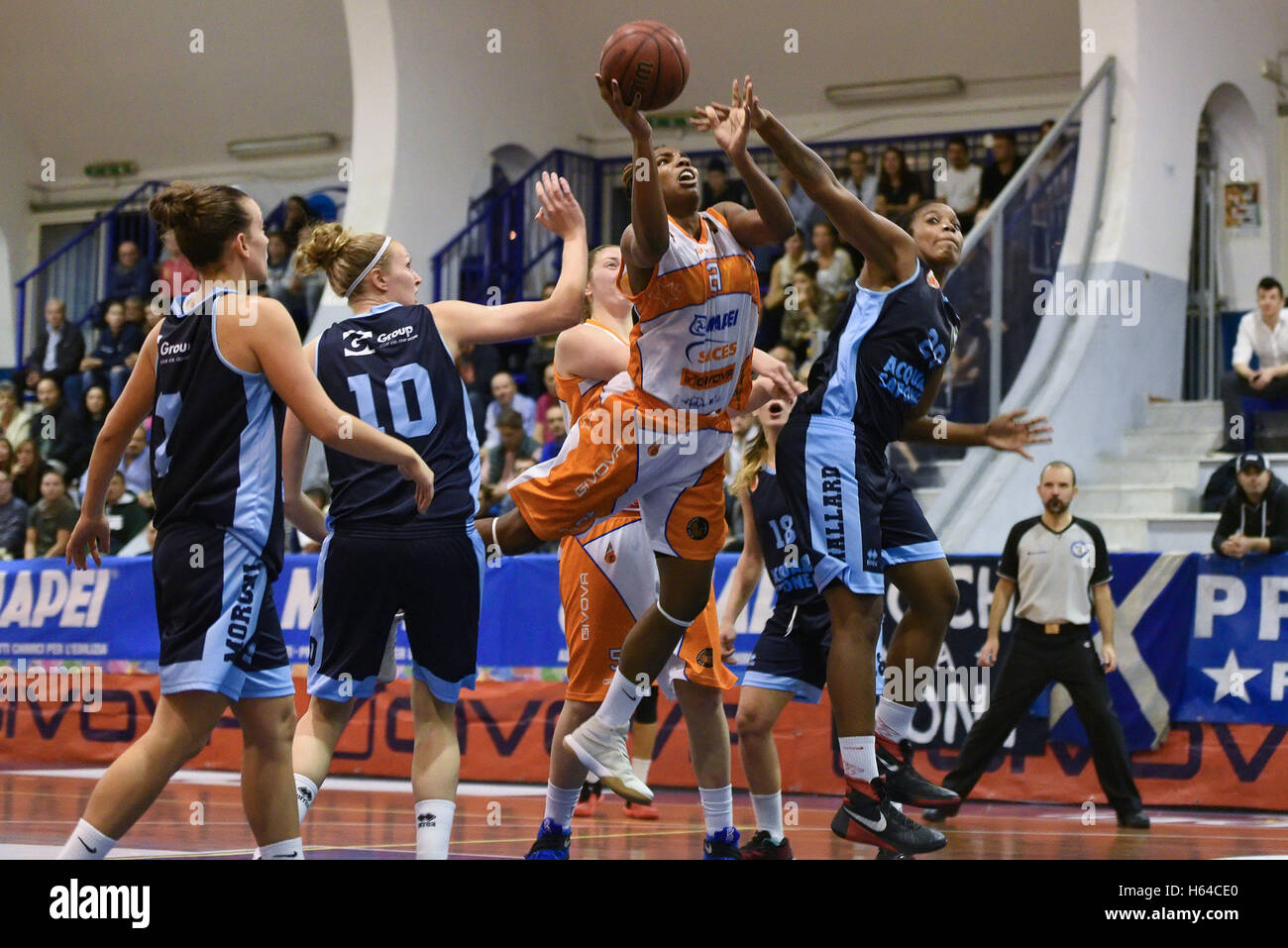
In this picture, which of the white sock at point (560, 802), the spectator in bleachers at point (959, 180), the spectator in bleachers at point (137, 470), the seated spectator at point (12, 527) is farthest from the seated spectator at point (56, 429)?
the white sock at point (560, 802)

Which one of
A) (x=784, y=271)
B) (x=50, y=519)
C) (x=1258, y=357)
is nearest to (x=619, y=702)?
(x=1258, y=357)

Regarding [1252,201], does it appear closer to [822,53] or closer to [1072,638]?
[822,53]

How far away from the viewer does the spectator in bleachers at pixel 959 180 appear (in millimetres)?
14828

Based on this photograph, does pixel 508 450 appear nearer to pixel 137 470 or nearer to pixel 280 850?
pixel 137 470

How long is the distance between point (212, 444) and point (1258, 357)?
9.64 m

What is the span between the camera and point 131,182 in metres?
20.8

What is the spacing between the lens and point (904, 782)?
5.89 m

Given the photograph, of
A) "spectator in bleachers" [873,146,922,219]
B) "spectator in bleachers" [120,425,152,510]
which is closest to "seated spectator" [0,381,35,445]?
"spectator in bleachers" [120,425,152,510]

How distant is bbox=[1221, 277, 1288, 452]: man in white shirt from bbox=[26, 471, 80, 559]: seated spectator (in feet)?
30.5

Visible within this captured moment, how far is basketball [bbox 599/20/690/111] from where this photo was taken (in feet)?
16.9

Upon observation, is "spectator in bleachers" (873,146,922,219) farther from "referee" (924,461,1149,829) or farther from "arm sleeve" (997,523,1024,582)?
"referee" (924,461,1149,829)

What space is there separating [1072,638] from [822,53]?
9672 millimetres

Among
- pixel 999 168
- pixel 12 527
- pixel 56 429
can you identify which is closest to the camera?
pixel 12 527
